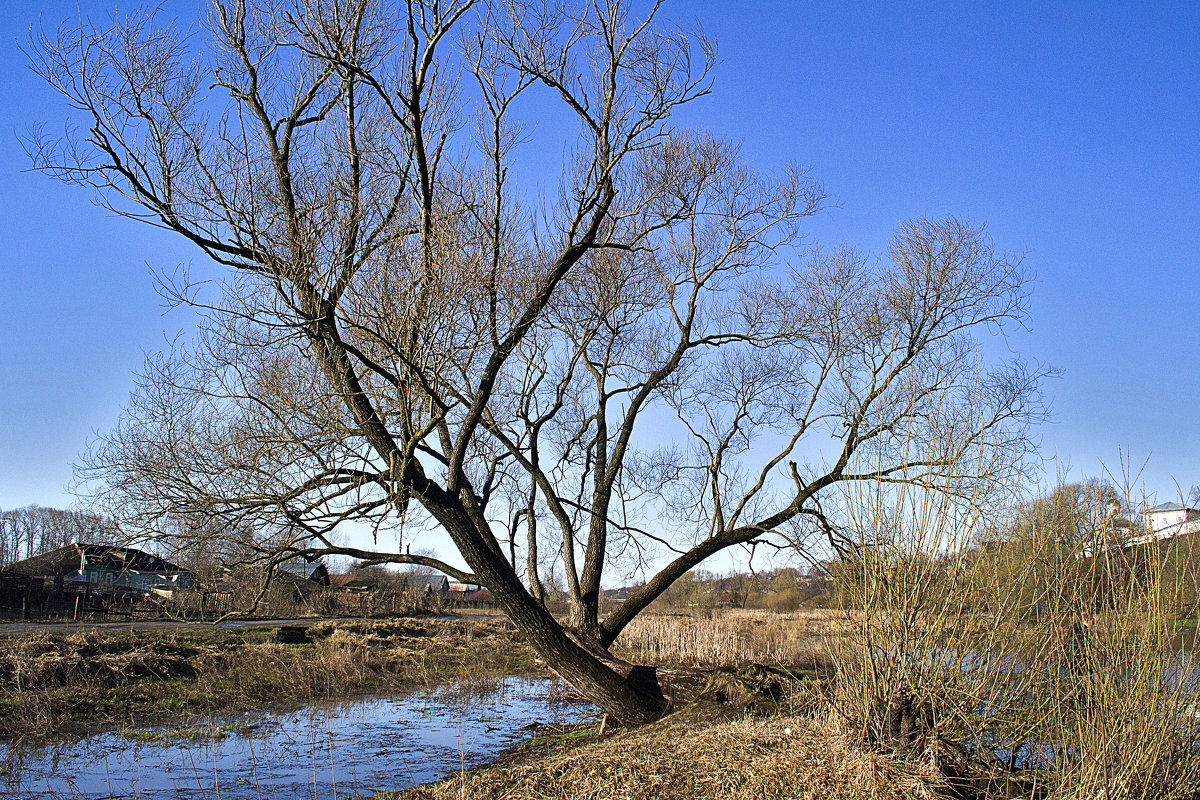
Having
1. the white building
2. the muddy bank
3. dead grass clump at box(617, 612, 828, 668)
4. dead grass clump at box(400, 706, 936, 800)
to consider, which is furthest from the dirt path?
the white building

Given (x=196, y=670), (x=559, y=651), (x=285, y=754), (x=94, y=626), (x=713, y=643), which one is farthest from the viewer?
(x=94, y=626)

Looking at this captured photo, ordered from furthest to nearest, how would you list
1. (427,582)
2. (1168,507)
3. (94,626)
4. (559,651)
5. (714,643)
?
(427,582) < (94,626) < (714,643) < (559,651) < (1168,507)

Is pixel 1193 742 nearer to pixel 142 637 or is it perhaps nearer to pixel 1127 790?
pixel 1127 790

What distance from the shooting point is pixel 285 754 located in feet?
30.7

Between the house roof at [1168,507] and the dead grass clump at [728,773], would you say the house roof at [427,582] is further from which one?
the house roof at [1168,507]

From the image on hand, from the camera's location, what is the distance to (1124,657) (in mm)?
4383

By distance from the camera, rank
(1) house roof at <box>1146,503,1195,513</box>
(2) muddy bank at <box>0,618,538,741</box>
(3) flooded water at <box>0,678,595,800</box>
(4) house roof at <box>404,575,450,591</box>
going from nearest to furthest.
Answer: (1) house roof at <box>1146,503,1195,513</box>
(3) flooded water at <box>0,678,595,800</box>
(2) muddy bank at <box>0,618,538,741</box>
(4) house roof at <box>404,575,450,591</box>

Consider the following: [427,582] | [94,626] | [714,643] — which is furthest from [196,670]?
[427,582]

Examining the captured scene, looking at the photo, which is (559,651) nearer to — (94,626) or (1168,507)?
(1168,507)

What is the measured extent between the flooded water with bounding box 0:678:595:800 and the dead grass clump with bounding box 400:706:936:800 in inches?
94.6

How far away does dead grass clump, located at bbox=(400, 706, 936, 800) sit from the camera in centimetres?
464

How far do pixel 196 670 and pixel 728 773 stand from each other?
12685mm

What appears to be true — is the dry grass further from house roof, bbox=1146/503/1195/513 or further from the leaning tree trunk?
house roof, bbox=1146/503/1195/513

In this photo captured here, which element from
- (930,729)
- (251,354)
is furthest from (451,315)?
(930,729)
